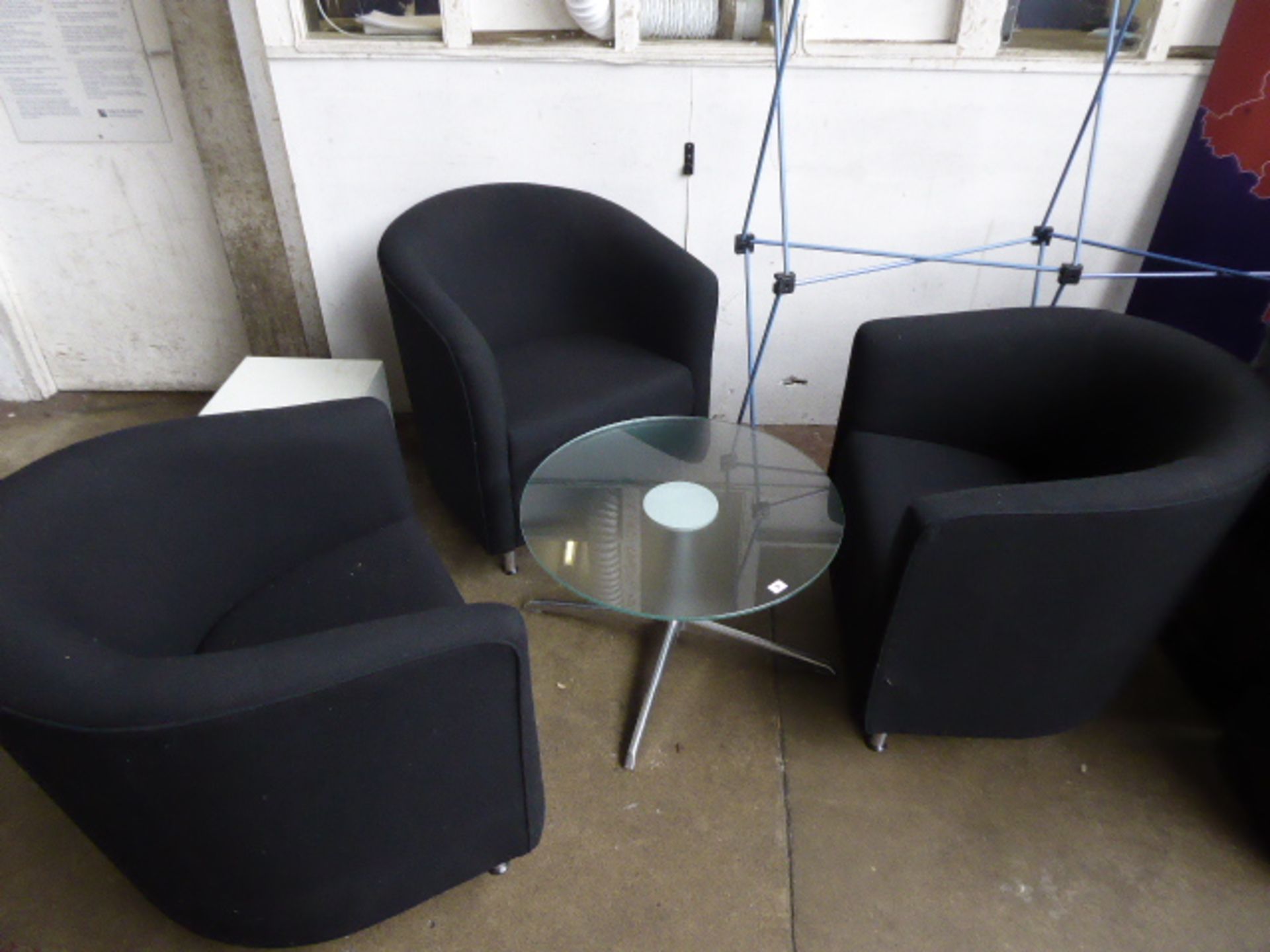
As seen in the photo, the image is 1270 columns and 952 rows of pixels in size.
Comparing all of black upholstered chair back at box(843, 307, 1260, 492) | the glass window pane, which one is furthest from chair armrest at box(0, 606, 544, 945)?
the glass window pane

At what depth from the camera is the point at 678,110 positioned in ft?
7.61

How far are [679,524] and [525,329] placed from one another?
96 cm

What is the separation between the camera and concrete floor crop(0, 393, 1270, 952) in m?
1.43

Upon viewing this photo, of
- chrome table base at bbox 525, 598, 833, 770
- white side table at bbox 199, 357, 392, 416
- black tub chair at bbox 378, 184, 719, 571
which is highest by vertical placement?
black tub chair at bbox 378, 184, 719, 571

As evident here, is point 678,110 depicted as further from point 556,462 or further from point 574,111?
point 556,462

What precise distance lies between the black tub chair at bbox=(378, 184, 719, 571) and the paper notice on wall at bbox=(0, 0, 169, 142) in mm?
952

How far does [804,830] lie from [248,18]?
237 centimetres

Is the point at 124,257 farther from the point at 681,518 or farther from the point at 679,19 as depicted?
the point at 681,518

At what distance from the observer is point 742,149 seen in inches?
93.4

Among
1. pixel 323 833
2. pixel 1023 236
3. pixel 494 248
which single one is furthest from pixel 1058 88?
pixel 323 833


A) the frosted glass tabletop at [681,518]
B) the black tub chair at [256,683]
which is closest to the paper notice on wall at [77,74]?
the black tub chair at [256,683]

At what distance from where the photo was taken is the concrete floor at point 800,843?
1.43 metres

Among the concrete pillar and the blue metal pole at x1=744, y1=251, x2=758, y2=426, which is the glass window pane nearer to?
the blue metal pole at x1=744, y1=251, x2=758, y2=426

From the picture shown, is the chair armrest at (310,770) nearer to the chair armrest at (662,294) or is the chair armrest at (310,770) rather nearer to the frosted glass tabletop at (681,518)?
the frosted glass tabletop at (681,518)
